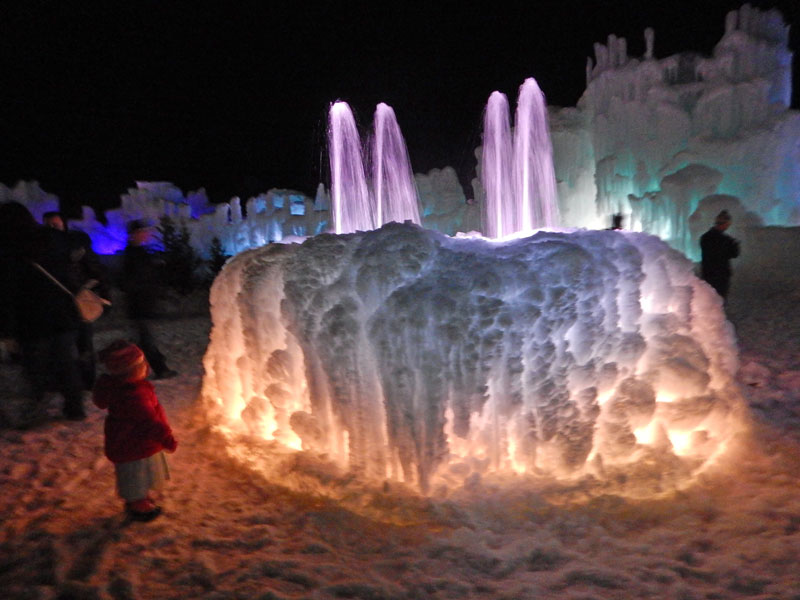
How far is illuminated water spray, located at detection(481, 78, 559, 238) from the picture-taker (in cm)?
1388

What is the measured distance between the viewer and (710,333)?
4.57 meters

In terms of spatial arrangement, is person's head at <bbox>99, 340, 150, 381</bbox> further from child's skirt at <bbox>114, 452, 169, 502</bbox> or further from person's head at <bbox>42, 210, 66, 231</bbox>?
person's head at <bbox>42, 210, 66, 231</bbox>

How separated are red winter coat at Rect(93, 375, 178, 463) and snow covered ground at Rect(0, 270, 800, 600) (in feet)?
1.58

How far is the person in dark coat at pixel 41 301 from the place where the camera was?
191 inches

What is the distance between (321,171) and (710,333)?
29721mm

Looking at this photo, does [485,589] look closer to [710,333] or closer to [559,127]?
[710,333]

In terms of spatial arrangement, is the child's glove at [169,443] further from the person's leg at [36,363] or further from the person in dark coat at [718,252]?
the person in dark coat at [718,252]

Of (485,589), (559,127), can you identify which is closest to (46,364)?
(485,589)

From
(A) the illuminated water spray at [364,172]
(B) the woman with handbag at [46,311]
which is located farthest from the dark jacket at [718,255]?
(B) the woman with handbag at [46,311]

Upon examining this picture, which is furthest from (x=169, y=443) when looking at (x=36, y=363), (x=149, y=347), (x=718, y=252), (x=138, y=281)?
(x=718, y=252)

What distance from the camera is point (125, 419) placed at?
3.34 meters

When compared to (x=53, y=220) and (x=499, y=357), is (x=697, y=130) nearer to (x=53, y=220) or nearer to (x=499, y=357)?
(x=499, y=357)

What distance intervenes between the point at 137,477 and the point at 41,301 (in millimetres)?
2426

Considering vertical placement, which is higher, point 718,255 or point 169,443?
point 718,255
